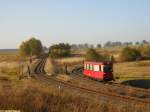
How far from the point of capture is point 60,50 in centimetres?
13388

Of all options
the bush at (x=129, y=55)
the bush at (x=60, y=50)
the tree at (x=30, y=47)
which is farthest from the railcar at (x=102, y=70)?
the tree at (x=30, y=47)

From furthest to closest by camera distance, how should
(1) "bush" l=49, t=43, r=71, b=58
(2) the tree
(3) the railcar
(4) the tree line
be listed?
(2) the tree → (1) "bush" l=49, t=43, r=71, b=58 → (4) the tree line → (3) the railcar

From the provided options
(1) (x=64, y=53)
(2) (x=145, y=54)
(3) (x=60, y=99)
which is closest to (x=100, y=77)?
(3) (x=60, y=99)

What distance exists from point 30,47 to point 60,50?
16.4 m

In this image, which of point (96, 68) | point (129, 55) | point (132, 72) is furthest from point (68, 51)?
point (96, 68)

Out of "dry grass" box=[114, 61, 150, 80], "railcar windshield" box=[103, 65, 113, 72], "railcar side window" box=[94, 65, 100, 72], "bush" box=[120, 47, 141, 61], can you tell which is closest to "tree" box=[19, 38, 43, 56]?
"bush" box=[120, 47, 141, 61]

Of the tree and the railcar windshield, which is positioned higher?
the tree

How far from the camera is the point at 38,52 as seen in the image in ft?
508

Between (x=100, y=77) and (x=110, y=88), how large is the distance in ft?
27.1

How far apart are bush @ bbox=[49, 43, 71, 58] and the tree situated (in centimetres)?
1001

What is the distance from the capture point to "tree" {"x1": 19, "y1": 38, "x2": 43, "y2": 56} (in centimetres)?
13738

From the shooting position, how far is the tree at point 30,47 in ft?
451

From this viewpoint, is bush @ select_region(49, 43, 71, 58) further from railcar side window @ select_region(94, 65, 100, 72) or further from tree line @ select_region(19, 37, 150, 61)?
railcar side window @ select_region(94, 65, 100, 72)

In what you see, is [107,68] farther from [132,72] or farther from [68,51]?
[68,51]
